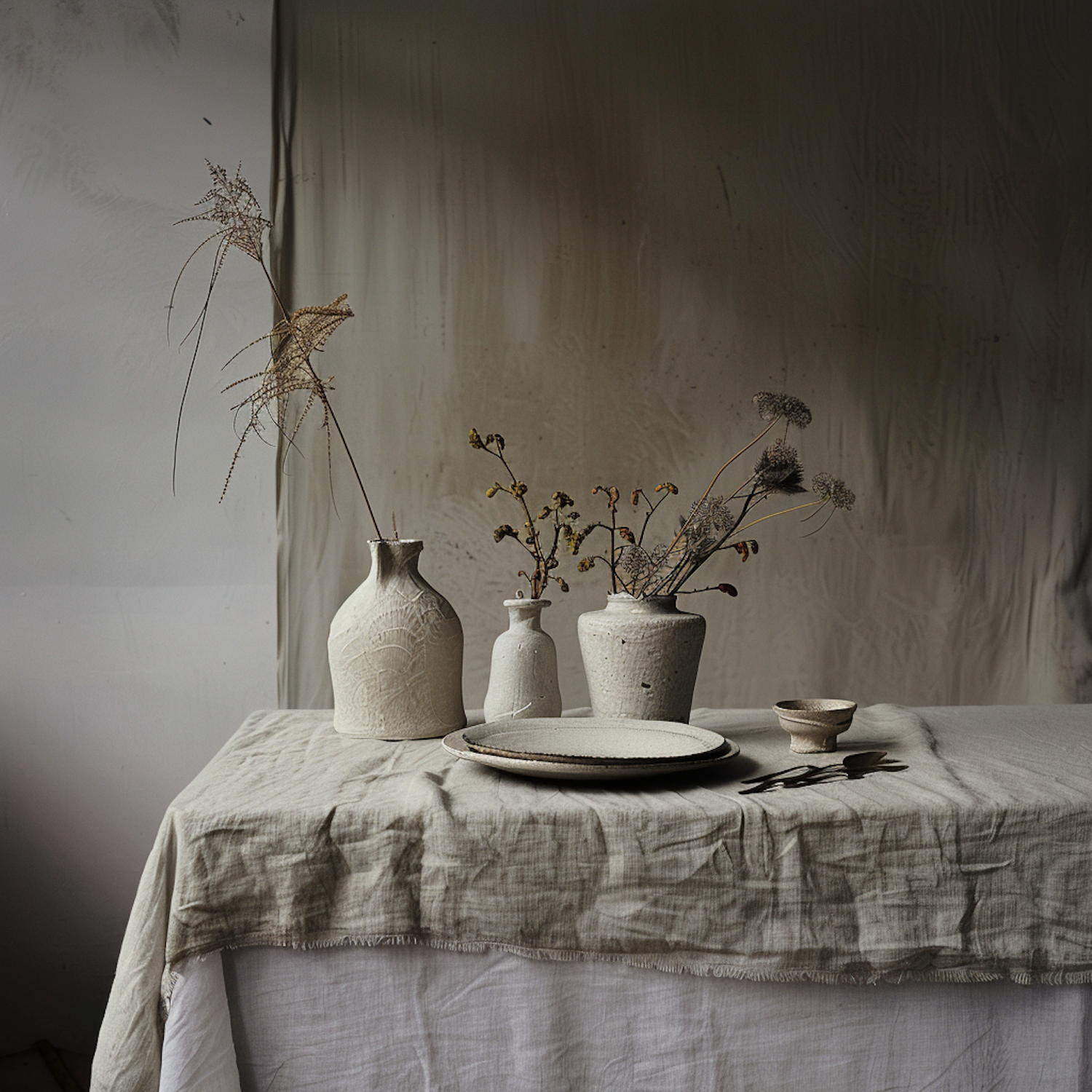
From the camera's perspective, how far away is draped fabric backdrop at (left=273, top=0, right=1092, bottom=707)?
1.80m

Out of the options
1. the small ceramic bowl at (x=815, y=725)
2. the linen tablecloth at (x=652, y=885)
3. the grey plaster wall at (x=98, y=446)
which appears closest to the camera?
the linen tablecloth at (x=652, y=885)

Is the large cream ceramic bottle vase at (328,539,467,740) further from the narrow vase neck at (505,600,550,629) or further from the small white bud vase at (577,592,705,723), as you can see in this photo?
the small white bud vase at (577,592,705,723)

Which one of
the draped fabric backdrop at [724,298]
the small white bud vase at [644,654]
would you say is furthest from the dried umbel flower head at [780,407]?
the draped fabric backdrop at [724,298]

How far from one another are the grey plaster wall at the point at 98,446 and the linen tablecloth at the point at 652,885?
98cm

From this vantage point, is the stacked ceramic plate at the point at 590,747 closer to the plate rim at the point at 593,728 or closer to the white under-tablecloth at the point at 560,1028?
the plate rim at the point at 593,728

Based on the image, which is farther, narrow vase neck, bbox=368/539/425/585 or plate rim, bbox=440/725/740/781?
narrow vase neck, bbox=368/539/425/585

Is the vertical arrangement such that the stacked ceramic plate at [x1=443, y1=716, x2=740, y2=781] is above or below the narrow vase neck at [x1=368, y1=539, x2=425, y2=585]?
below

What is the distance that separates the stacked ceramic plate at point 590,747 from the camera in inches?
37.1

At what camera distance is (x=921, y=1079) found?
0.90m

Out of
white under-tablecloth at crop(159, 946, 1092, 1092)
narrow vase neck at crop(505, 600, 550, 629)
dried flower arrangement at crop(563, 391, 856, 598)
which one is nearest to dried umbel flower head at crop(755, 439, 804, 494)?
dried flower arrangement at crop(563, 391, 856, 598)

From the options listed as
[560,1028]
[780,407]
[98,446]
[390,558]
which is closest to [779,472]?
[780,407]

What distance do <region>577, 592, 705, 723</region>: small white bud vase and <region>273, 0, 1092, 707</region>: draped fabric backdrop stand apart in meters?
0.65

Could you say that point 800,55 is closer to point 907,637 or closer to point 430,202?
point 430,202

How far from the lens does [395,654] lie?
116 centimetres
